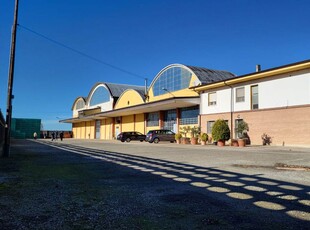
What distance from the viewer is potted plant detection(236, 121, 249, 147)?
25.7 meters

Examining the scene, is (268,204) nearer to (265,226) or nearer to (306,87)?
(265,226)

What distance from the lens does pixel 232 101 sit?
97.9ft

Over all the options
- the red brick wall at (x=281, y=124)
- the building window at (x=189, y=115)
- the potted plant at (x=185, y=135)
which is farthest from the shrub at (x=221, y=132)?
the building window at (x=189, y=115)

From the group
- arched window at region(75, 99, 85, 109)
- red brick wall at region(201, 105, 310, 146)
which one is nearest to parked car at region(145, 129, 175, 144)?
red brick wall at region(201, 105, 310, 146)

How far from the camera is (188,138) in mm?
33219

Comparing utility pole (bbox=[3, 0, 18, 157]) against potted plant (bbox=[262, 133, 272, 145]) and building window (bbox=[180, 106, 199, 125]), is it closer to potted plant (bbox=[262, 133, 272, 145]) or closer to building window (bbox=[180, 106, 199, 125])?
potted plant (bbox=[262, 133, 272, 145])

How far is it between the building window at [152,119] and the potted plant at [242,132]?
1793 centimetres

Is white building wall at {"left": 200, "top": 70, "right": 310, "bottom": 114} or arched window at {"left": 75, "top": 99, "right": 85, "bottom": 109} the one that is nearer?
white building wall at {"left": 200, "top": 70, "right": 310, "bottom": 114}

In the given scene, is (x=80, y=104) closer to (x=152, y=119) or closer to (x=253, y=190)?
(x=152, y=119)

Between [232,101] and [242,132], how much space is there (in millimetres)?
3566

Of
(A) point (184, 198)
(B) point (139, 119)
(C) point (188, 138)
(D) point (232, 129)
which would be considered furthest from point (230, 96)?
(A) point (184, 198)

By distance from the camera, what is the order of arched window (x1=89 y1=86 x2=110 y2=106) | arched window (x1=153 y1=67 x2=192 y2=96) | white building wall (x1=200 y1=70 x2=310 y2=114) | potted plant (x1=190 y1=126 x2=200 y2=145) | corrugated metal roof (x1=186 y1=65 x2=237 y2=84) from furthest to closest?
arched window (x1=89 y1=86 x2=110 y2=106)
arched window (x1=153 y1=67 x2=192 y2=96)
corrugated metal roof (x1=186 y1=65 x2=237 y2=84)
potted plant (x1=190 y1=126 x2=200 y2=145)
white building wall (x1=200 y1=70 x2=310 y2=114)

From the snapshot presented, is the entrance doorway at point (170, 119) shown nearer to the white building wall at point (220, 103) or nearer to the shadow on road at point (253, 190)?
the white building wall at point (220, 103)

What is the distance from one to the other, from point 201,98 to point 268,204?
95.8 feet
